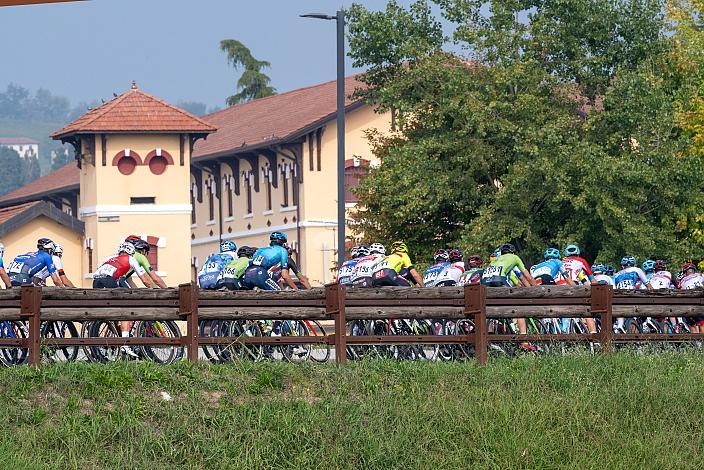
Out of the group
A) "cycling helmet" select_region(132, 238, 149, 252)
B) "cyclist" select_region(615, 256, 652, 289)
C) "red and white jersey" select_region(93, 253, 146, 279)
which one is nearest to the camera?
"red and white jersey" select_region(93, 253, 146, 279)

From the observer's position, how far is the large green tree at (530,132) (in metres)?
36.6

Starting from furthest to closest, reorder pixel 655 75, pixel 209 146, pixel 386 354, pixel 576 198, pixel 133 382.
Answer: pixel 209 146, pixel 655 75, pixel 576 198, pixel 386 354, pixel 133 382

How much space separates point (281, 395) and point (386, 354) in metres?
2.80

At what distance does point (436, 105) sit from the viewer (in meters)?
39.3

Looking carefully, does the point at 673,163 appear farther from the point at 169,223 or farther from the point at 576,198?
the point at 169,223

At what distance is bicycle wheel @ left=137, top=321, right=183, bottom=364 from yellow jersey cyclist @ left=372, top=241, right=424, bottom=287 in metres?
3.49

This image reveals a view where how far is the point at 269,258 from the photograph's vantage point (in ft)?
74.1

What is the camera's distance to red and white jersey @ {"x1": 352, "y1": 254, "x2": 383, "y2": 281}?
2266cm

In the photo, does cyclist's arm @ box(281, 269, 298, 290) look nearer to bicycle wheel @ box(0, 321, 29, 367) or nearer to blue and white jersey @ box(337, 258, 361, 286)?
blue and white jersey @ box(337, 258, 361, 286)

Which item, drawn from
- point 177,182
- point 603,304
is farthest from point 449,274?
point 177,182

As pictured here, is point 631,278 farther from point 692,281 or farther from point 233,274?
point 233,274

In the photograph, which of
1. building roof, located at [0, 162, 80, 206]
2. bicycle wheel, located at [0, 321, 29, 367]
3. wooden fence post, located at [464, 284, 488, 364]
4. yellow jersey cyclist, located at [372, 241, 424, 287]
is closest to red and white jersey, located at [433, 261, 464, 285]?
yellow jersey cyclist, located at [372, 241, 424, 287]

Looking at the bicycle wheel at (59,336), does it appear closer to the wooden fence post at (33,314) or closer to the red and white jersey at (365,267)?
the wooden fence post at (33,314)

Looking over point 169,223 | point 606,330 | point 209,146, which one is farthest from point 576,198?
point 209,146
